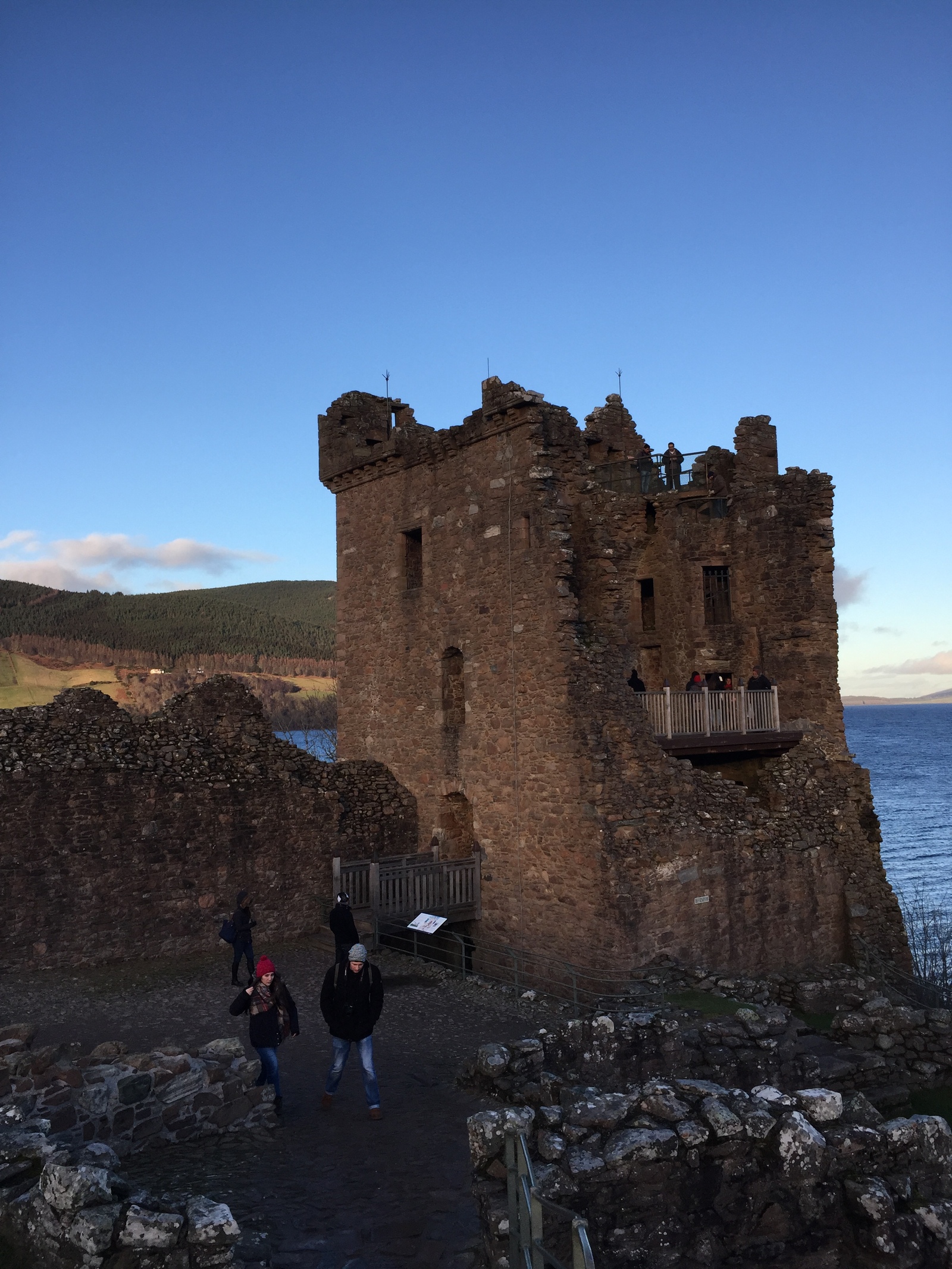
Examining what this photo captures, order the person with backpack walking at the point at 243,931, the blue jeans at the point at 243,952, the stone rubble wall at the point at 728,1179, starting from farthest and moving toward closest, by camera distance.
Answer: the person with backpack walking at the point at 243,931
the blue jeans at the point at 243,952
the stone rubble wall at the point at 728,1179

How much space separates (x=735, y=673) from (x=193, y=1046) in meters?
14.5

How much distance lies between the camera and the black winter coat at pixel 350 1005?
8.16 m

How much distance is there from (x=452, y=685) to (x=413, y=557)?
3.05 m

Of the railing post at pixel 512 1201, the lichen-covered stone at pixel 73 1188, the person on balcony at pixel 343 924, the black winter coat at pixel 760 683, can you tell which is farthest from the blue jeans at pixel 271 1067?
the black winter coat at pixel 760 683

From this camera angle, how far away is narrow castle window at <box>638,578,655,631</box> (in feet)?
73.0

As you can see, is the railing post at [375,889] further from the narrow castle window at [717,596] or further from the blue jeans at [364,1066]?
the narrow castle window at [717,596]

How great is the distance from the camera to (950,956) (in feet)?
88.7

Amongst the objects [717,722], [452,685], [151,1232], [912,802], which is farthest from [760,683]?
[912,802]

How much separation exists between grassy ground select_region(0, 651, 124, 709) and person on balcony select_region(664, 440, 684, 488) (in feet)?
130

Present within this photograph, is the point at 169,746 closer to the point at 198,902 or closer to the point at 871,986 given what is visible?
the point at 198,902

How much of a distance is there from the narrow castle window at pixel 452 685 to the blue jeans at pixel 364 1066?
9004 millimetres

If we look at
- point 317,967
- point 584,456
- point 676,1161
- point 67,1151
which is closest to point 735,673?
point 584,456

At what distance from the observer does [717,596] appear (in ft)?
71.3

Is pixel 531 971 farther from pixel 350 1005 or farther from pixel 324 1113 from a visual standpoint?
pixel 350 1005
